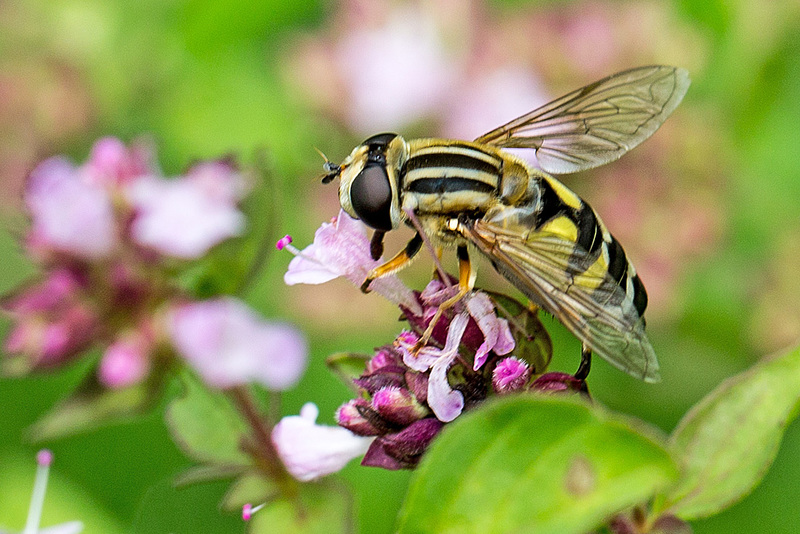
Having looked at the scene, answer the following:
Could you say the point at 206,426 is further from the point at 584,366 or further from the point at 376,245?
the point at 584,366

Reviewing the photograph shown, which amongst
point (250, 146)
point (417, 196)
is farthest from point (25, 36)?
point (417, 196)

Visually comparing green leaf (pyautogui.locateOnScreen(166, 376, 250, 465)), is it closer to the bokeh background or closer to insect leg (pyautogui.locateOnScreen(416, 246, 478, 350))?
insect leg (pyautogui.locateOnScreen(416, 246, 478, 350))

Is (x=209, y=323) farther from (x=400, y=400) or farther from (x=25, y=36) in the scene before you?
(x=25, y=36)

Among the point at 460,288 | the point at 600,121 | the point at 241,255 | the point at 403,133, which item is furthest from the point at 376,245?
the point at 403,133

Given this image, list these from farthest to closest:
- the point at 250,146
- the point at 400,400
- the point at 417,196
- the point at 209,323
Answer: the point at 250,146 → the point at 209,323 → the point at 417,196 → the point at 400,400

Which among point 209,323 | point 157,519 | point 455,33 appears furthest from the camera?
point 455,33

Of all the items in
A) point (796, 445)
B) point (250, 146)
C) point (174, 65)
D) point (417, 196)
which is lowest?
point (796, 445)

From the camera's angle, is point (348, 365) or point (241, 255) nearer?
point (348, 365)

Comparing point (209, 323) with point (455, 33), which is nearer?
point (209, 323)
